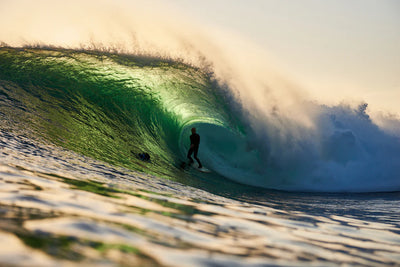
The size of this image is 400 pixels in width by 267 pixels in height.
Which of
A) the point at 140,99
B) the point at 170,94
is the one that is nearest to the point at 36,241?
the point at 140,99

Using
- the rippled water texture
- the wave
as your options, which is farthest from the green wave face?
the rippled water texture

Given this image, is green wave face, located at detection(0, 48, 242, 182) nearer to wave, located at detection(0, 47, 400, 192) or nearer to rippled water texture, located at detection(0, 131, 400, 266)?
wave, located at detection(0, 47, 400, 192)

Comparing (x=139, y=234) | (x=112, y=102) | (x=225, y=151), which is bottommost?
(x=139, y=234)

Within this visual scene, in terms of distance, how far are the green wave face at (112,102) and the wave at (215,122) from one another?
0.10ft

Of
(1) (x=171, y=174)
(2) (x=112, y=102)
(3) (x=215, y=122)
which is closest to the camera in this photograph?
(1) (x=171, y=174)

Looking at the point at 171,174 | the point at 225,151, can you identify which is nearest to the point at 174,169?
the point at 171,174

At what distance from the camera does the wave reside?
8664mm

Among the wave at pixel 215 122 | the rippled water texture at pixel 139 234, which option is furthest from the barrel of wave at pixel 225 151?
the rippled water texture at pixel 139 234

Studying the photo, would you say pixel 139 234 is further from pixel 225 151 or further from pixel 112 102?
pixel 225 151

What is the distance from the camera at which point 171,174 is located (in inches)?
236

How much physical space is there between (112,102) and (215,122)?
3.71m

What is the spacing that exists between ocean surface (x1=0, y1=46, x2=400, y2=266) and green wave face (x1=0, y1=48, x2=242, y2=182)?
0.04 metres

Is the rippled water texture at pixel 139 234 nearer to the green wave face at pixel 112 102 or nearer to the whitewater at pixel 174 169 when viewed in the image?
the whitewater at pixel 174 169

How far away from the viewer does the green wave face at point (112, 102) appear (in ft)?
19.5
